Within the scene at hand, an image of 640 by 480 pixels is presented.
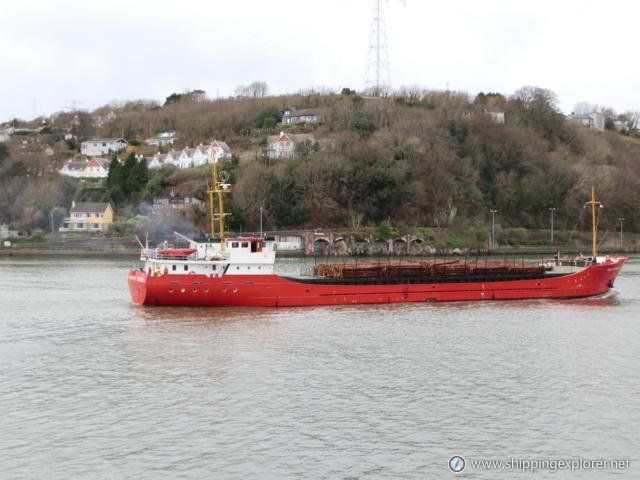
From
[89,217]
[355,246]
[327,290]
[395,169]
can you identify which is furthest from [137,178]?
[327,290]

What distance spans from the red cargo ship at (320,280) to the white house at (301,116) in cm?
7209

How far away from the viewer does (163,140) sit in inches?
4882

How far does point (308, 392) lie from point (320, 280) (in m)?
17.9

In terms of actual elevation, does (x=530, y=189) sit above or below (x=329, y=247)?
above

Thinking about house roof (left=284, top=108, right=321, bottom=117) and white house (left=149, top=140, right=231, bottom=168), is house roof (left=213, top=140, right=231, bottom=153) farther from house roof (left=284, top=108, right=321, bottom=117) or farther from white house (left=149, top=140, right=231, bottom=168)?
house roof (left=284, top=108, right=321, bottom=117)

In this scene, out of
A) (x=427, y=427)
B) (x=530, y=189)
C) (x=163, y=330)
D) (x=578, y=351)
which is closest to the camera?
(x=427, y=427)

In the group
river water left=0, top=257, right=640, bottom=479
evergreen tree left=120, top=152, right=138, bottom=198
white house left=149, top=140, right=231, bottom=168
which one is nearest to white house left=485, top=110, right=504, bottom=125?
white house left=149, top=140, right=231, bottom=168

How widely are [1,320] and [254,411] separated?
19414 millimetres

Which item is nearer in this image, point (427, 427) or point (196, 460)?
point (196, 460)

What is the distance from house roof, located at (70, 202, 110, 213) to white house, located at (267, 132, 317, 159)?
22858mm

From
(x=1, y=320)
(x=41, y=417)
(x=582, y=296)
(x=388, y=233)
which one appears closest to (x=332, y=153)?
(x=388, y=233)

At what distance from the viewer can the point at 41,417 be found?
20750 millimetres

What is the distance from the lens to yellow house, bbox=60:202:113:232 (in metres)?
92.9

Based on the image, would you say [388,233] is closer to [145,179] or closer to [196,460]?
[145,179]
